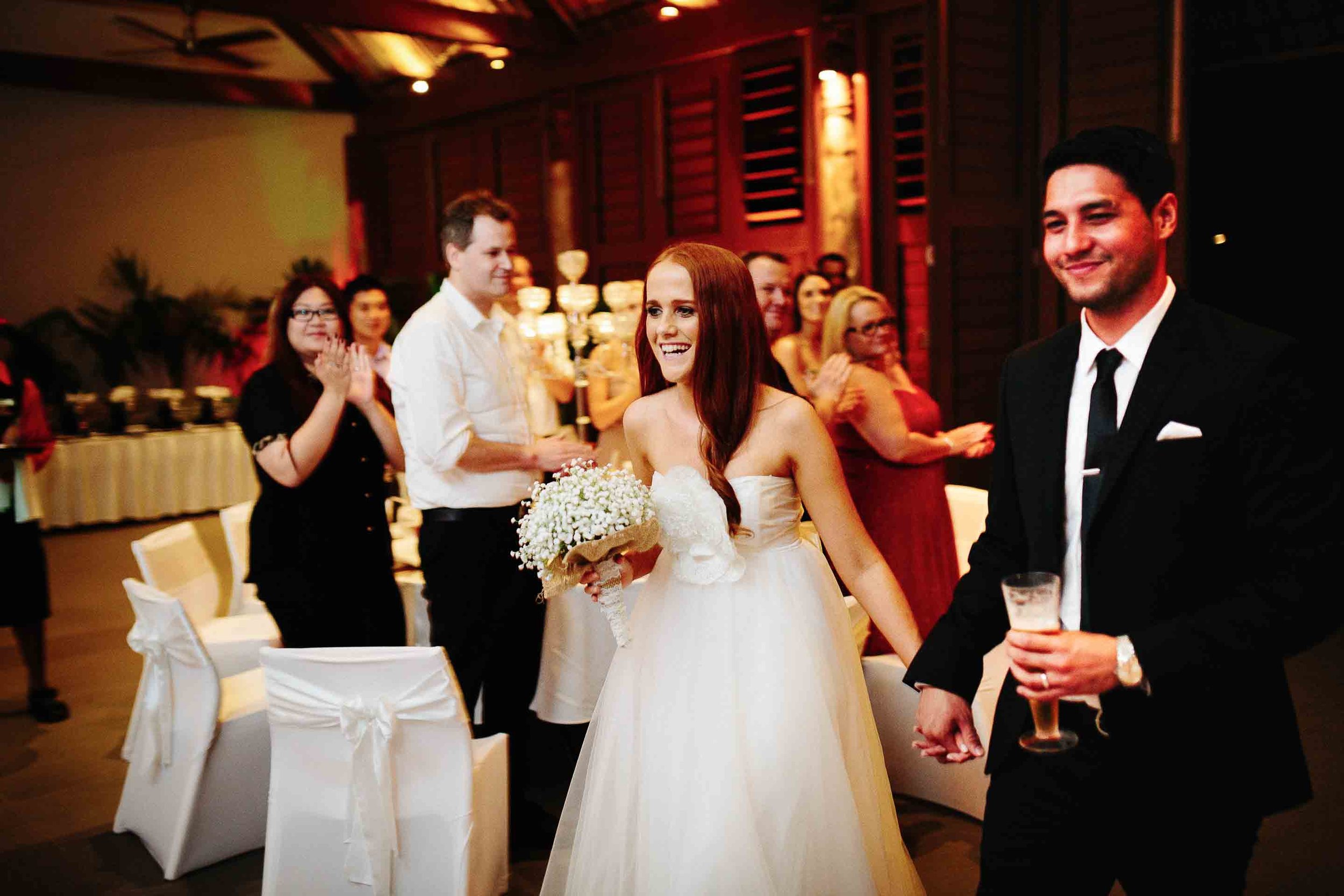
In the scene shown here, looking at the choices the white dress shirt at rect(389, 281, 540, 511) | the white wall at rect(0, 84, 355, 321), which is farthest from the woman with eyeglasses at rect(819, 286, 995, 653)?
the white wall at rect(0, 84, 355, 321)

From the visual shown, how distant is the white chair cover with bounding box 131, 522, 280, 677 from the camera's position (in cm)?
386

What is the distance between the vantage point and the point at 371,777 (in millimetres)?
2535

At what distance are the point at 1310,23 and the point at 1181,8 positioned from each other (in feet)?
3.06


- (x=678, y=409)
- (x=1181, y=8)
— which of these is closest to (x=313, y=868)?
(x=678, y=409)

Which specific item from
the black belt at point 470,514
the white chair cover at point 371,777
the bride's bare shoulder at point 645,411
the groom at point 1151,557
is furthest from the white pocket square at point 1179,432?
the black belt at point 470,514

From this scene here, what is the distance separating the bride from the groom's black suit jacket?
22.4 inches

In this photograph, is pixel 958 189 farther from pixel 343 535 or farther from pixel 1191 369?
pixel 1191 369

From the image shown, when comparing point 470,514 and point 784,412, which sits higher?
point 784,412

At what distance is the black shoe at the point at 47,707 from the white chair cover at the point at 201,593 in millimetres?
929

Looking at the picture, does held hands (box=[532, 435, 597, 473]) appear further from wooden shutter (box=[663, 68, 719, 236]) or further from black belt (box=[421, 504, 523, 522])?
wooden shutter (box=[663, 68, 719, 236])

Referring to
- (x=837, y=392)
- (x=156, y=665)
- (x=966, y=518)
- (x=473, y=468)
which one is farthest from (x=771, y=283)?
(x=156, y=665)

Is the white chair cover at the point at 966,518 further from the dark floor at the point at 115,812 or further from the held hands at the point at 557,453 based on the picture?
the held hands at the point at 557,453

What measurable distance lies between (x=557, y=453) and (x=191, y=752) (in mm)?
1372

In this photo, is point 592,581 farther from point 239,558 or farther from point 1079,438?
point 239,558
